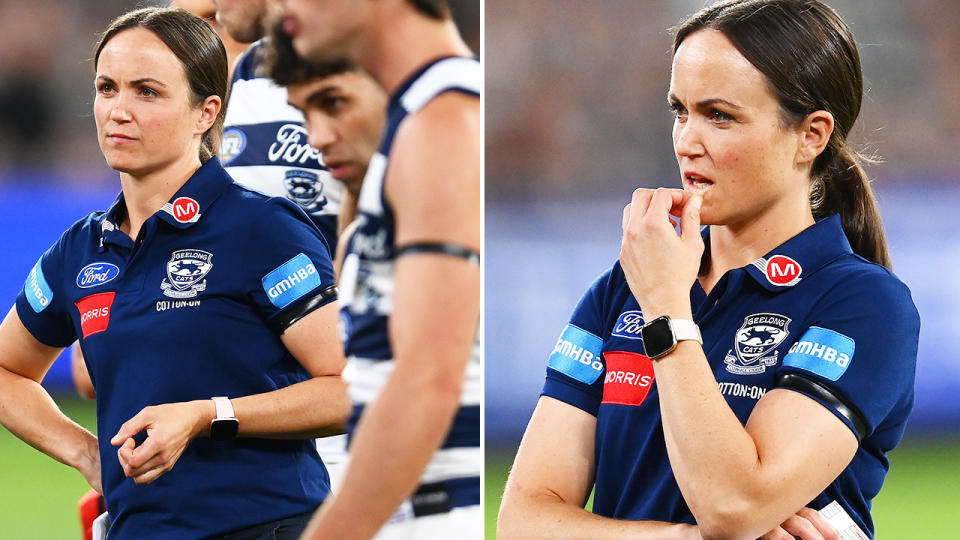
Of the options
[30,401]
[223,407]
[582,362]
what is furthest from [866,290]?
[30,401]

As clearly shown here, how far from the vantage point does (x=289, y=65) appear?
129cm

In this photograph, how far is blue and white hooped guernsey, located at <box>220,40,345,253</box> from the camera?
2531 millimetres

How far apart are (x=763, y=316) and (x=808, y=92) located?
1.24 feet

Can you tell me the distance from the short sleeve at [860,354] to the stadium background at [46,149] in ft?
19.5

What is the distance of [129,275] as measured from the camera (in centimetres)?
217

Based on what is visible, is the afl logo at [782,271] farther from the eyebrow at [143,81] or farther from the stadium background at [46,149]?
the stadium background at [46,149]

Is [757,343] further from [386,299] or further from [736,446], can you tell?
[386,299]

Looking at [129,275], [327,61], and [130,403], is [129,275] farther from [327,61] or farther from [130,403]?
[327,61]

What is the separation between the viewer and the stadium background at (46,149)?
300 inches

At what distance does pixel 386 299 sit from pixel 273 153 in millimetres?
1466

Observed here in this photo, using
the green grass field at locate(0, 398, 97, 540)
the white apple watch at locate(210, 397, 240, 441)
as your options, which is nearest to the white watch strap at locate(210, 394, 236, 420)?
the white apple watch at locate(210, 397, 240, 441)

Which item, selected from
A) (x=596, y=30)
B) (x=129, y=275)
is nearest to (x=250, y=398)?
(x=129, y=275)

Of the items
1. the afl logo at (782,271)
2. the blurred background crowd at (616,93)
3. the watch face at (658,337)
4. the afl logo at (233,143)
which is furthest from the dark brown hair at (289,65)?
the blurred background crowd at (616,93)

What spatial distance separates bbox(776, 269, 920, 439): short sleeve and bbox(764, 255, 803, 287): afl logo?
7cm
